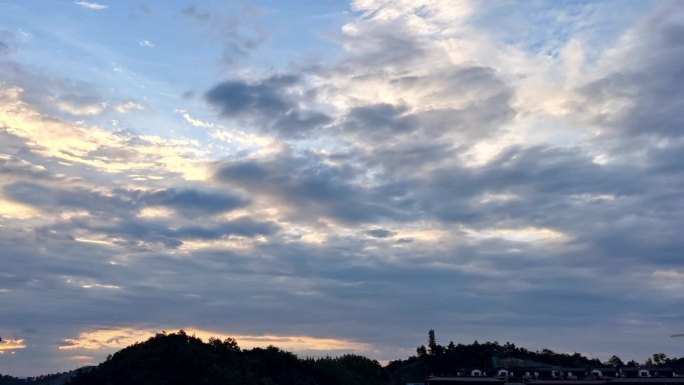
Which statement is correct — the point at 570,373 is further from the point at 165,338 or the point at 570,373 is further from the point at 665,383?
the point at 165,338

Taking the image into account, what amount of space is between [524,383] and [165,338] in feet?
303

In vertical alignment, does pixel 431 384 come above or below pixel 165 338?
below

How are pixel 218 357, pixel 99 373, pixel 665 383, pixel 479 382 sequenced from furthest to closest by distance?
pixel 218 357, pixel 479 382, pixel 99 373, pixel 665 383

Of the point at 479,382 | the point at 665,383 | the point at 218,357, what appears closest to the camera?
the point at 665,383

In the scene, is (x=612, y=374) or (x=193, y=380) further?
(x=612, y=374)

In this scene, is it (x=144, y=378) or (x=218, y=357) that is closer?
(x=144, y=378)

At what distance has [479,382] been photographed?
175625 millimetres

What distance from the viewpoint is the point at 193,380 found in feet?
524

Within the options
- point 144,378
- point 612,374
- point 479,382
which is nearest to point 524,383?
point 479,382

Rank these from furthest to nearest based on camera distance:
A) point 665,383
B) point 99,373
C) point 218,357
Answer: point 218,357, point 99,373, point 665,383

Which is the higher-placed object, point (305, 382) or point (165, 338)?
point (165, 338)

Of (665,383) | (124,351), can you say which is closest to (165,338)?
(124,351)

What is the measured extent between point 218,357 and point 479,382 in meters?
70.3

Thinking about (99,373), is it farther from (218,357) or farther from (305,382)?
A: (305,382)
